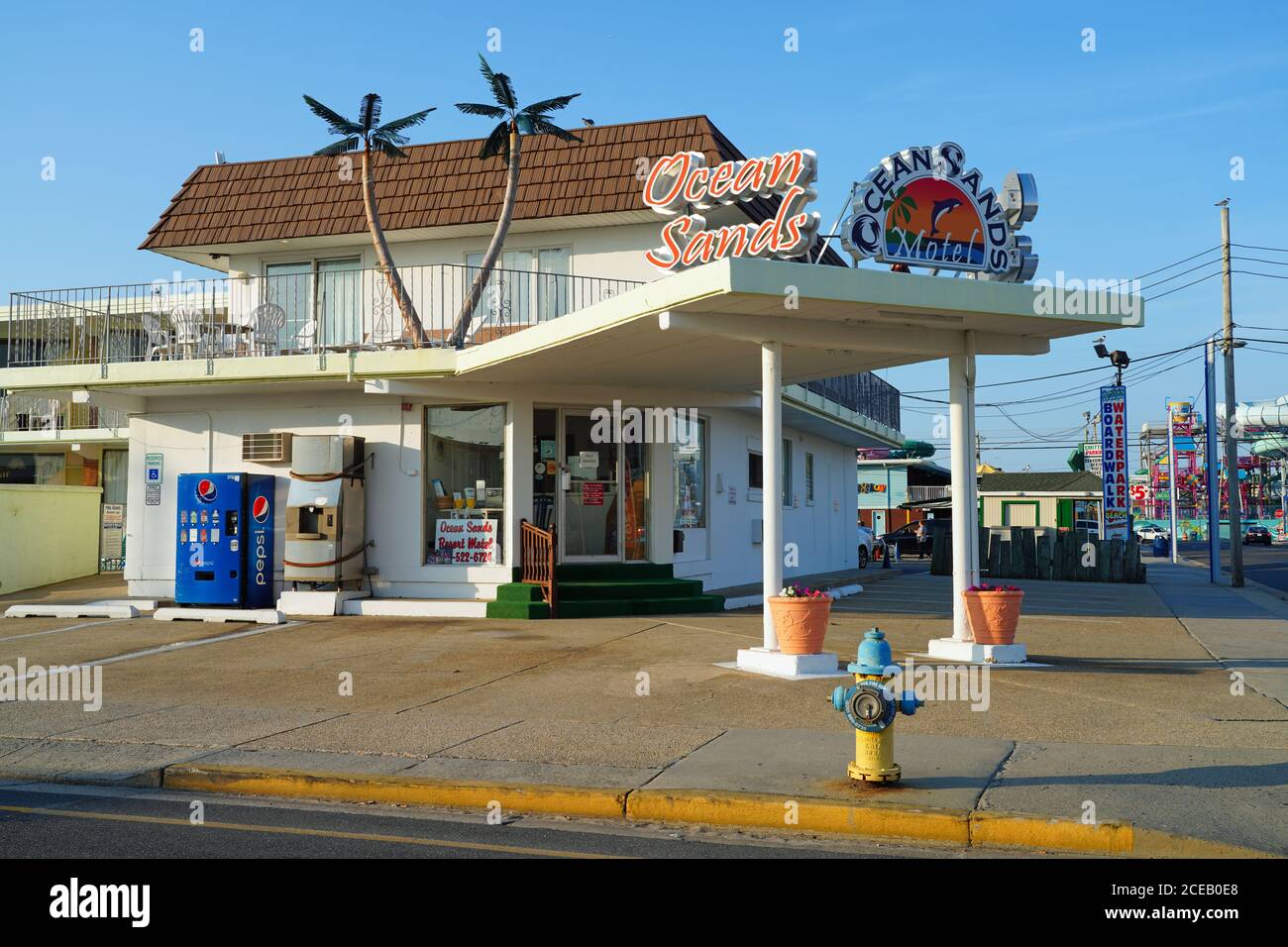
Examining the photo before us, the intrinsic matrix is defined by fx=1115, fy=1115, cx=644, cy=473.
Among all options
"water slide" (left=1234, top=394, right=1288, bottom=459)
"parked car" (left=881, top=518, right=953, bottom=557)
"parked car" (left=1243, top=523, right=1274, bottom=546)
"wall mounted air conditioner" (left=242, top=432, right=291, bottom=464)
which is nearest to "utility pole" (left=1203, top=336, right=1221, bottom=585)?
"parked car" (left=881, top=518, right=953, bottom=557)

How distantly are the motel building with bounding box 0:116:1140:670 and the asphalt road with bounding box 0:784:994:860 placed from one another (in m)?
5.39

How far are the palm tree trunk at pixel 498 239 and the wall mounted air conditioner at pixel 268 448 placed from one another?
10.7ft

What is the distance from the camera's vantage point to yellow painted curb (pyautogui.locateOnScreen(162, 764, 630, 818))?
23.5 ft

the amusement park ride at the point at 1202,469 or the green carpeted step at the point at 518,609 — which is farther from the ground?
the amusement park ride at the point at 1202,469

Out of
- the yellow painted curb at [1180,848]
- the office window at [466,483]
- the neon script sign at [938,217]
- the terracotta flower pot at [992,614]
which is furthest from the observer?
the office window at [466,483]

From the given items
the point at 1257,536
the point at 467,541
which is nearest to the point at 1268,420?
the point at 1257,536

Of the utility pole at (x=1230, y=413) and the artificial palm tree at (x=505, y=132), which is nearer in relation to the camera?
the artificial palm tree at (x=505, y=132)

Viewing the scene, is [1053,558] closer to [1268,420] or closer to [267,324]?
[267,324]

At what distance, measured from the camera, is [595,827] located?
6875 millimetres

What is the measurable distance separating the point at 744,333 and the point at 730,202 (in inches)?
70.2

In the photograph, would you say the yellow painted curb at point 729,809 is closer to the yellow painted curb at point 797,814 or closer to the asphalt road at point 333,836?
the yellow painted curb at point 797,814

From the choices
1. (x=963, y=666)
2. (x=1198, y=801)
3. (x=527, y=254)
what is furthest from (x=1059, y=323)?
(x=527, y=254)

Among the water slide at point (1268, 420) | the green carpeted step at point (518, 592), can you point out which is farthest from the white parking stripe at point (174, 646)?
the water slide at point (1268, 420)

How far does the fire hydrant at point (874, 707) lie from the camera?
695 cm
